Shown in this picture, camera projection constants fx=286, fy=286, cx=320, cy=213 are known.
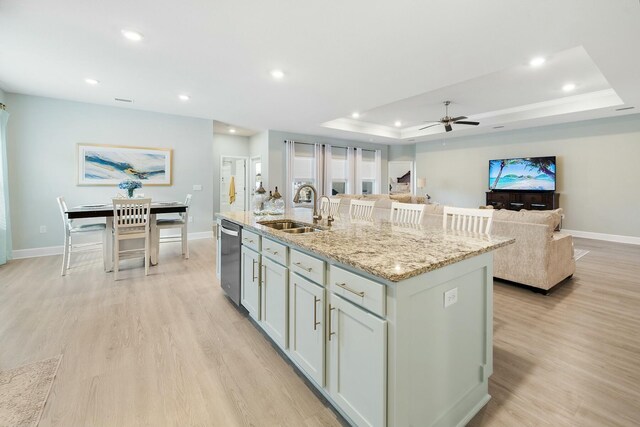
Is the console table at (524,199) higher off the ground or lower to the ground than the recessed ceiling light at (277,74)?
lower

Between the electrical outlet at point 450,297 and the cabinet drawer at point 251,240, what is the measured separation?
4.58 ft

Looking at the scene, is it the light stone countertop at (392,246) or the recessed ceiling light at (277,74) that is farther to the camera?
the recessed ceiling light at (277,74)

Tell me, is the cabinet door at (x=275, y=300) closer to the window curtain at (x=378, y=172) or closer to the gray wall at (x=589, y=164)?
the gray wall at (x=589, y=164)

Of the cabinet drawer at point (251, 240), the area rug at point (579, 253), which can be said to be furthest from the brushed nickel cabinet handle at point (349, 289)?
the area rug at point (579, 253)

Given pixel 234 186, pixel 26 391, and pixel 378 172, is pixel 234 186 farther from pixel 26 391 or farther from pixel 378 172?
pixel 26 391

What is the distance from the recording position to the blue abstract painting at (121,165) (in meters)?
5.11

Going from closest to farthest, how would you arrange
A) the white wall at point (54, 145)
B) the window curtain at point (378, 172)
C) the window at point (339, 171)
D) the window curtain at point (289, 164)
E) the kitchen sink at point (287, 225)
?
the kitchen sink at point (287, 225)
the white wall at point (54, 145)
the window curtain at point (289, 164)
the window at point (339, 171)
the window curtain at point (378, 172)

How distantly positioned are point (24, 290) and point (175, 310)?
6.58ft

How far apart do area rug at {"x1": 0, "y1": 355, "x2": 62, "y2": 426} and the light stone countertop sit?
1.55 meters

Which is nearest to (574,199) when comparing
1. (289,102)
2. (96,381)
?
(289,102)

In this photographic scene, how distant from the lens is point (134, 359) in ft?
6.62

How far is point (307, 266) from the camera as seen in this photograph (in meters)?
1.62

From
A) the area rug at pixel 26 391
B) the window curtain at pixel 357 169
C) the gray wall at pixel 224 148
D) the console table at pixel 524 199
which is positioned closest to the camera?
the area rug at pixel 26 391

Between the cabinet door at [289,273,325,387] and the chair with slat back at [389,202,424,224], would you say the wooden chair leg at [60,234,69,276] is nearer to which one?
the cabinet door at [289,273,325,387]
